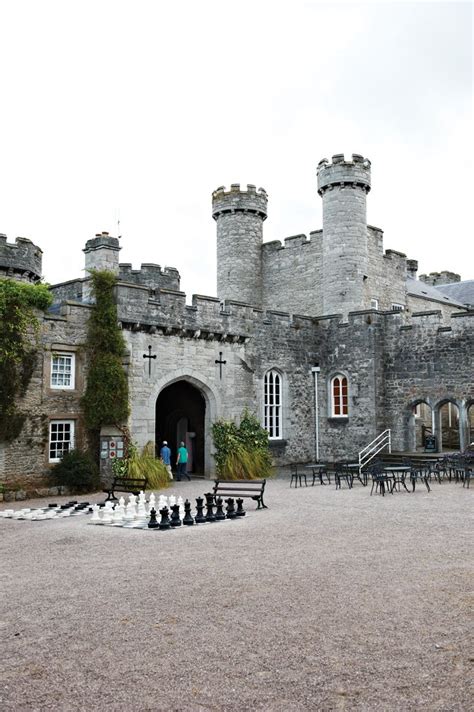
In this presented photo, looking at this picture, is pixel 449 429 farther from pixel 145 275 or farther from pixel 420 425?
pixel 145 275

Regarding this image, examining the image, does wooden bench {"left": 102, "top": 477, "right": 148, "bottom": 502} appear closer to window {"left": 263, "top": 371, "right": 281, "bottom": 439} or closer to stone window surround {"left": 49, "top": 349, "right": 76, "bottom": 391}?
stone window surround {"left": 49, "top": 349, "right": 76, "bottom": 391}

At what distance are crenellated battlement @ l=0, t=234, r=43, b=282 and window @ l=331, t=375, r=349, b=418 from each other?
1109 centimetres

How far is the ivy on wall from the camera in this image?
18.6 m

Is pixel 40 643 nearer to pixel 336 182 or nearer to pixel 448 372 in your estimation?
pixel 448 372

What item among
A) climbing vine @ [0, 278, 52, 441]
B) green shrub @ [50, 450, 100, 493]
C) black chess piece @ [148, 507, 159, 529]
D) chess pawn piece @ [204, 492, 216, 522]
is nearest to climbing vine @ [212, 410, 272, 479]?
green shrub @ [50, 450, 100, 493]

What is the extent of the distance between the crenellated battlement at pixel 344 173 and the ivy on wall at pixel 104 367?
1108cm

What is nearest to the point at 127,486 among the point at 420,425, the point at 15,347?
the point at 15,347

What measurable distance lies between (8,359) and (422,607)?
12.9 metres

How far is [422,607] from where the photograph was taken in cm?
686

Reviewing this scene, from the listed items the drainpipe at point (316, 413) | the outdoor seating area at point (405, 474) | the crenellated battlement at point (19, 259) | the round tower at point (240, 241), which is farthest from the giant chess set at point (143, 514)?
the round tower at point (240, 241)

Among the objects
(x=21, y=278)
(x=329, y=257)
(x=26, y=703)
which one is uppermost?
(x=329, y=257)

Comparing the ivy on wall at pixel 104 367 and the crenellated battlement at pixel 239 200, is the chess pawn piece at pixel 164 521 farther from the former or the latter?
the crenellated battlement at pixel 239 200

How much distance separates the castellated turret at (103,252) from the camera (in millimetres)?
23672

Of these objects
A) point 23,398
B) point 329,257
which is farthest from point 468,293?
point 23,398
